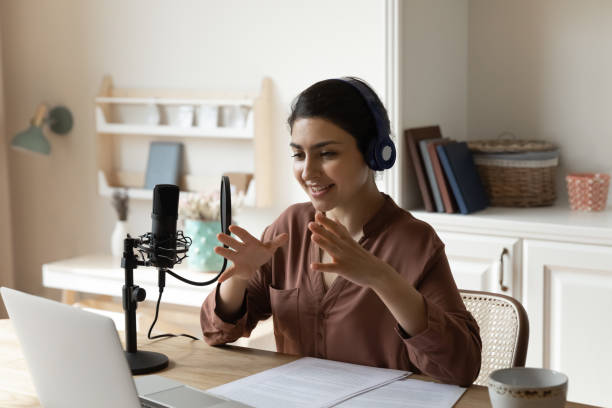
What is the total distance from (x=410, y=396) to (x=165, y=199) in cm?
56

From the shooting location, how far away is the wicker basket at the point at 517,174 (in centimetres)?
278

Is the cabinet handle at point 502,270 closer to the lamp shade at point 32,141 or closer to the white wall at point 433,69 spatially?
the white wall at point 433,69

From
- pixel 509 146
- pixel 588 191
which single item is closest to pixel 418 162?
pixel 509 146

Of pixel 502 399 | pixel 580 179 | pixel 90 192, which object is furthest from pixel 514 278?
pixel 90 192

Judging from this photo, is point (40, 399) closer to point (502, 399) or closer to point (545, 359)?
point (502, 399)

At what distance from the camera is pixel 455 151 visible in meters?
2.74

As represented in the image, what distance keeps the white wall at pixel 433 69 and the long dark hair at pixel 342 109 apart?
105cm

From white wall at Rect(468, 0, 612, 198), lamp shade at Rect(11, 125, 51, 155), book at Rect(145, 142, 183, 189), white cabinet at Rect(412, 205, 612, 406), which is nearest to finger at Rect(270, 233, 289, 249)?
white cabinet at Rect(412, 205, 612, 406)

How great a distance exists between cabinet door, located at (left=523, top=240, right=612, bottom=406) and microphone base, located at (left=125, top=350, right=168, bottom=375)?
4.56 feet

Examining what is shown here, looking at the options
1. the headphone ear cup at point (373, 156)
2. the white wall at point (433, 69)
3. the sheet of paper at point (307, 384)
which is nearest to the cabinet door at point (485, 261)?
the white wall at point (433, 69)

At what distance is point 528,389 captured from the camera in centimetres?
107

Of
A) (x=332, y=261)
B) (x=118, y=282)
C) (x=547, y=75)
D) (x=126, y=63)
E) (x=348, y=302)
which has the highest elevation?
(x=126, y=63)

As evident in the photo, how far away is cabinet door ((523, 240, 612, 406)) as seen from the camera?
245 cm

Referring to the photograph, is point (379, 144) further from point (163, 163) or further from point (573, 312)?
point (163, 163)
